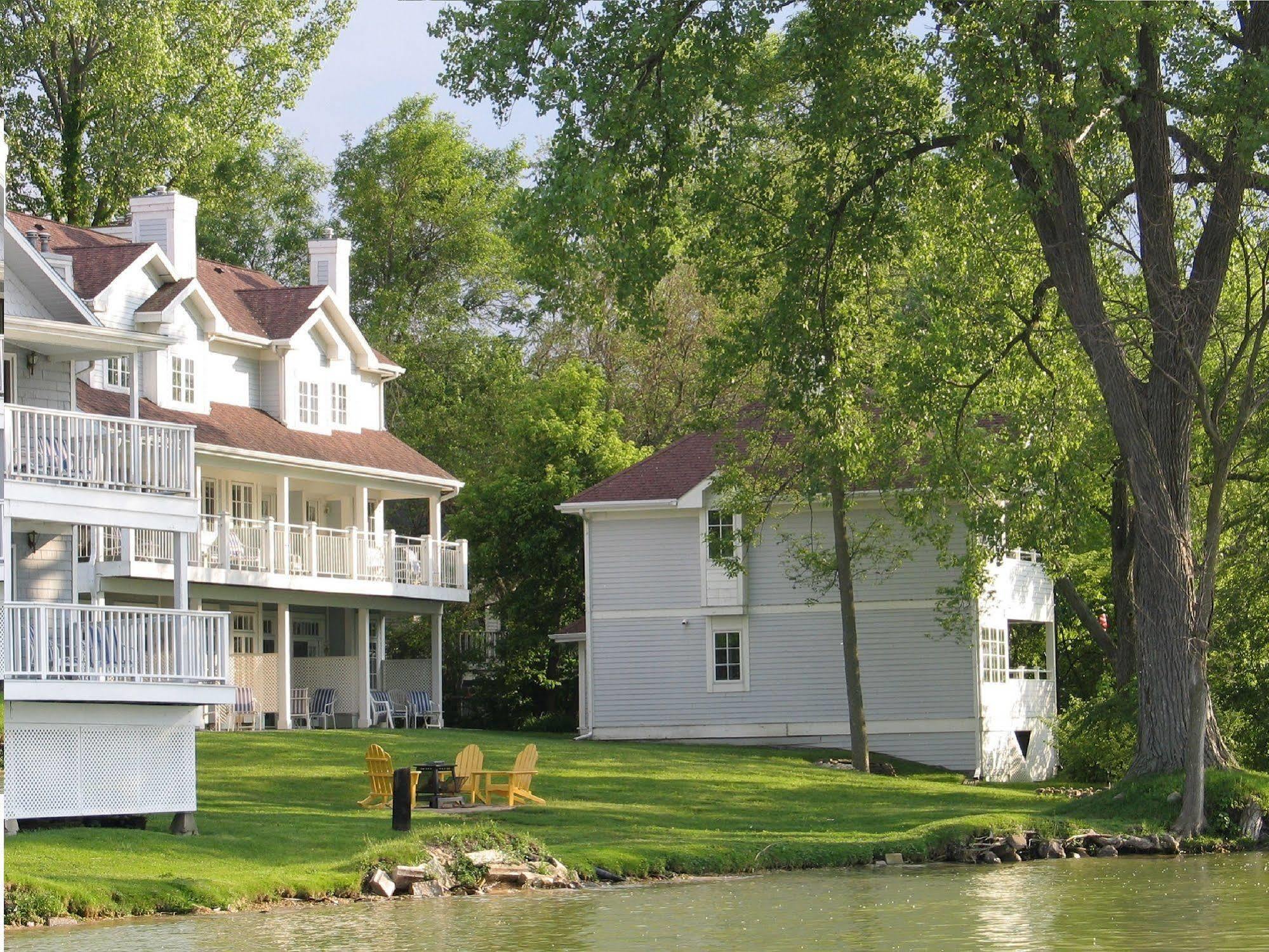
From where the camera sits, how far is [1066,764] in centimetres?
3672

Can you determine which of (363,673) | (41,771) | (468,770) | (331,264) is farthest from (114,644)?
(331,264)

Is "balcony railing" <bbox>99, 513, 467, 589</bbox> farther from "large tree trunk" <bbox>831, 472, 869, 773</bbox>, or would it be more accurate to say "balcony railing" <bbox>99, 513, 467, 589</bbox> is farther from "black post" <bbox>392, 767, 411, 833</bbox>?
"black post" <bbox>392, 767, 411, 833</bbox>

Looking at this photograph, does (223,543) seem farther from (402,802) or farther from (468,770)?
(402,802)

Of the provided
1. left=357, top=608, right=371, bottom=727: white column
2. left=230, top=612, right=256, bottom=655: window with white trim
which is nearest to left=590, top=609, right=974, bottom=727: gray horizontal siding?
left=357, top=608, right=371, bottom=727: white column

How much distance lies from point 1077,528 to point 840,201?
23.3ft

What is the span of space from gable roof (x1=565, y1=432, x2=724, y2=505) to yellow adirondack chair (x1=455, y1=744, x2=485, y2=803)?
50.9 ft

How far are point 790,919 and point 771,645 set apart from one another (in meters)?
24.2

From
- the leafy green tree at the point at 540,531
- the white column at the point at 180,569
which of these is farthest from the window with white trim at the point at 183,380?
the white column at the point at 180,569

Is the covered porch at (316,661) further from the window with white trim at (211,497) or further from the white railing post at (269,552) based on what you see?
the window with white trim at (211,497)

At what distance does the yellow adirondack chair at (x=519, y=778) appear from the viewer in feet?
82.8

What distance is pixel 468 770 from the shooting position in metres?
25.3

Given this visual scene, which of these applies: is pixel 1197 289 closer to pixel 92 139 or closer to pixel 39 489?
pixel 39 489

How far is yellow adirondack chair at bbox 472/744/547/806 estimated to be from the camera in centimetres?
2525

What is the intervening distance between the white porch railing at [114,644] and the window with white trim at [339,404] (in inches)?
814
